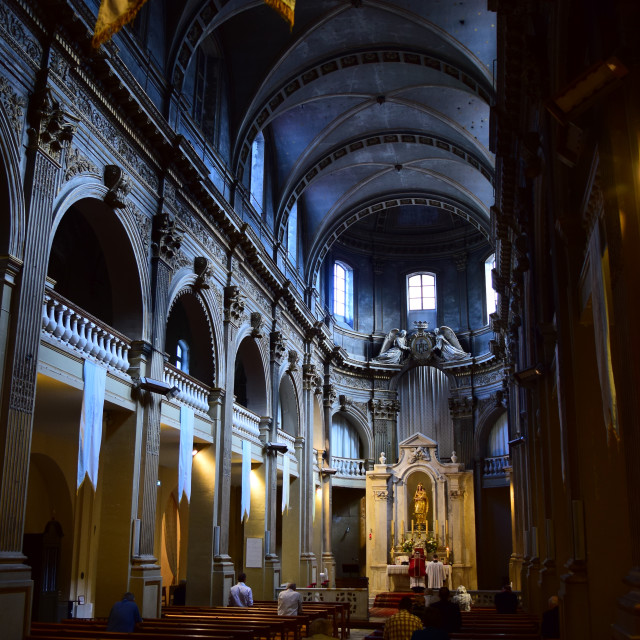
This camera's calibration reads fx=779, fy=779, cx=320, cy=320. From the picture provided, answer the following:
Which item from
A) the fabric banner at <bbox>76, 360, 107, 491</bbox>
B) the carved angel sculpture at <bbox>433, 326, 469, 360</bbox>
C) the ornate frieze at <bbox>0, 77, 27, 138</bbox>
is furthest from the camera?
the carved angel sculpture at <bbox>433, 326, 469, 360</bbox>

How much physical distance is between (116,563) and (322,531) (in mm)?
16407

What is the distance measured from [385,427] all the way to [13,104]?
25.5 metres

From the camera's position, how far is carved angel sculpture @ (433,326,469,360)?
34.2 meters

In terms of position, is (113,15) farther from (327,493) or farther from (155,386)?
(327,493)

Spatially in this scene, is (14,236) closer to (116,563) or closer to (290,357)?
(116,563)

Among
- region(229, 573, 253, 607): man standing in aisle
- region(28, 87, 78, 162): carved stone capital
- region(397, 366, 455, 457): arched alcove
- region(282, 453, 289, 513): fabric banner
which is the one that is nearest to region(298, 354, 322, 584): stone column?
region(282, 453, 289, 513): fabric banner

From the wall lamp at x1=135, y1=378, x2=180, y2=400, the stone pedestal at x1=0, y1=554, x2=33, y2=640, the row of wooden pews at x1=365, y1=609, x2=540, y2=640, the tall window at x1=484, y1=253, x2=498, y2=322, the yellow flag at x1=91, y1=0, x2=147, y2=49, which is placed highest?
the tall window at x1=484, y1=253, x2=498, y2=322

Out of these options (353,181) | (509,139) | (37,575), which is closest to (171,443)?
(37,575)

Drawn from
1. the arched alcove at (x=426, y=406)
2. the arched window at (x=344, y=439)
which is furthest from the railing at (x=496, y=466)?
the arched window at (x=344, y=439)

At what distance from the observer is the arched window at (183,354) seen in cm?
2420

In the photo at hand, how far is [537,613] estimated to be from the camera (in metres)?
15.8

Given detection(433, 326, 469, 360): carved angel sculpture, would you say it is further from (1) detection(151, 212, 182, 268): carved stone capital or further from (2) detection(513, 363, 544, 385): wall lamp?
(1) detection(151, 212, 182, 268): carved stone capital

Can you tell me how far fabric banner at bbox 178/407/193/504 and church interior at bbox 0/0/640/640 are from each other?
0.08 m

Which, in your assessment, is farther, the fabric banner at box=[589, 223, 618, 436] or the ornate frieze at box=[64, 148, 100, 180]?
the ornate frieze at box=[64, 148, 100, 180]
